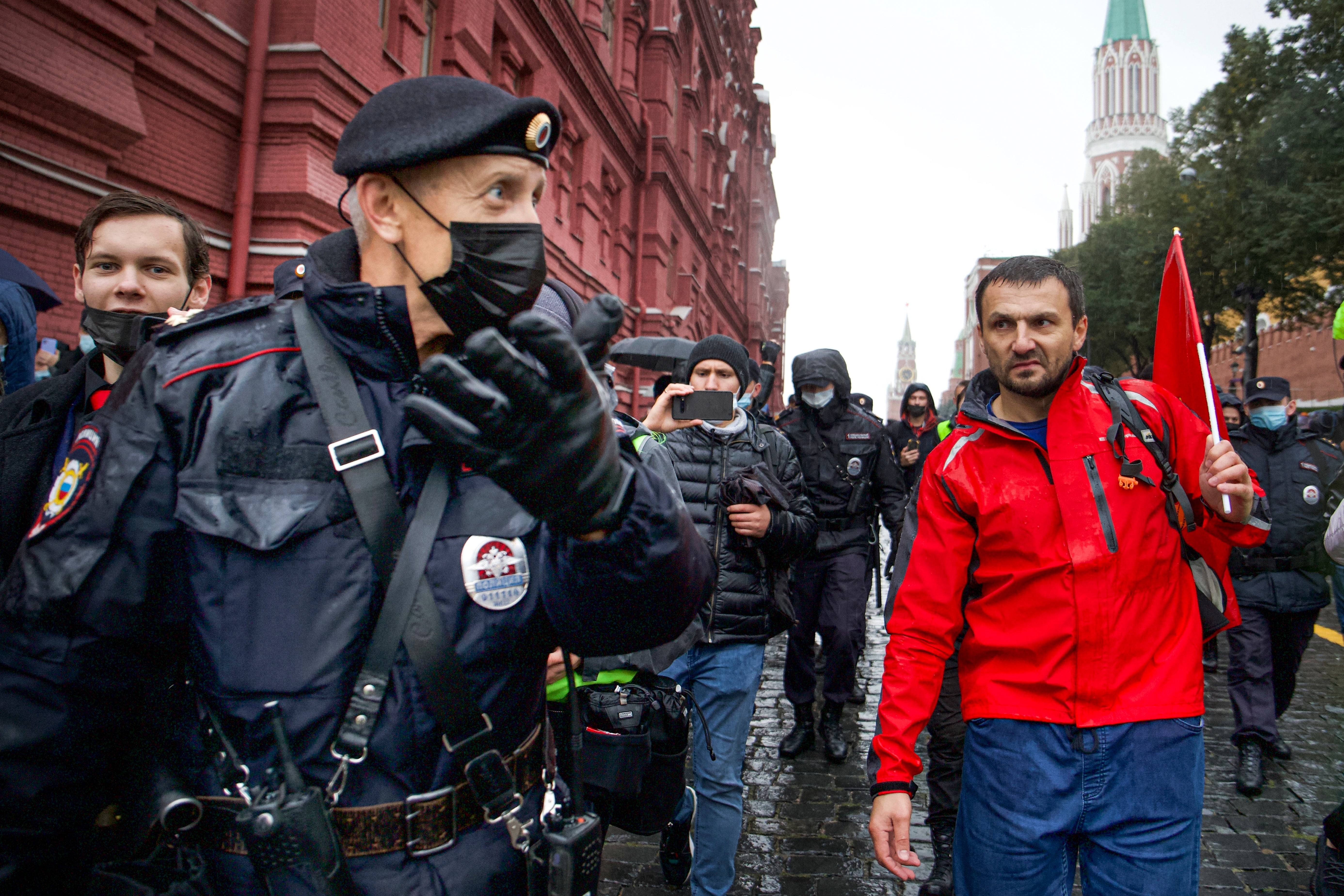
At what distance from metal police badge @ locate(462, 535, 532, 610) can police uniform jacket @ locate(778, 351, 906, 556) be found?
4164 millimetres

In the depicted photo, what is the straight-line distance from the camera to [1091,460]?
231 cm

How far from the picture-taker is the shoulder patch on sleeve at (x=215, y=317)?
1444 mm

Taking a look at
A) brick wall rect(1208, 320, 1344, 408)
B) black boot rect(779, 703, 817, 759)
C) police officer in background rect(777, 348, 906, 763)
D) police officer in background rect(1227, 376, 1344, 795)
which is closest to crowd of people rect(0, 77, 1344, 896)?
police officer in background rect(777, 348, 906, 763)

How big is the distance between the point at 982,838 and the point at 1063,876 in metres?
0.22

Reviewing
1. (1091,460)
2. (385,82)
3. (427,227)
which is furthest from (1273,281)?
(427,227)

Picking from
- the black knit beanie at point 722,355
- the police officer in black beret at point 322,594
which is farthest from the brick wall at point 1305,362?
the police officer in black beret at point 322,594

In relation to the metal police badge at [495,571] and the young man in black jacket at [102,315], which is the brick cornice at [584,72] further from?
the metal police badge at [495,571]

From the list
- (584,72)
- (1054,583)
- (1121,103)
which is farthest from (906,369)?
(1054,583)

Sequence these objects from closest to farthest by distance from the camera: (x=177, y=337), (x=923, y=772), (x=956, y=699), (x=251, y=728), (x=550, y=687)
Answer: (x=251, y=728) → (x=177, y=337) → (x=550, y=687) → (x=956, y=699) → (x=923, y=772)

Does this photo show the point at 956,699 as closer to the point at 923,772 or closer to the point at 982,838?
the point at 923,772

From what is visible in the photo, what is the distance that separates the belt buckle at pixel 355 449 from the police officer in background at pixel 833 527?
154 inches

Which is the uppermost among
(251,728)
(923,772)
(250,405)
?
(250,405)

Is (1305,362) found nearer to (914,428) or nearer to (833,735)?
(914,428)

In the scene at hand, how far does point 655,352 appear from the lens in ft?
24.1
